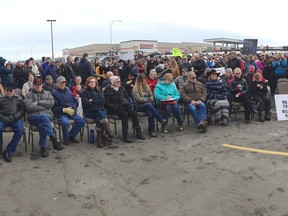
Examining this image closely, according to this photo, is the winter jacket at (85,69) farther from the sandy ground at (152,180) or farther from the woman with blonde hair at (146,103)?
the sandy ground at (152,180)

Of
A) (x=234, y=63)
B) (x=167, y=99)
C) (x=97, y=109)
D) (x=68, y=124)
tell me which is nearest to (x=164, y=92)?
(x=167, y=99)

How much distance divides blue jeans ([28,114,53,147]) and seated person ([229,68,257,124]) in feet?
16.8

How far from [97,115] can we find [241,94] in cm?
411

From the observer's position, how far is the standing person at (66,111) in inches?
287

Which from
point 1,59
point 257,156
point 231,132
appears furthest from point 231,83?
point 1,59

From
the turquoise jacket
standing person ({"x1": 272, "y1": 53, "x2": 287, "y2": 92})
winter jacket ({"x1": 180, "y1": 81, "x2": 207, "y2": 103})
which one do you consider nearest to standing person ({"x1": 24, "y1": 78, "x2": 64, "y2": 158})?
the turquoise jacket

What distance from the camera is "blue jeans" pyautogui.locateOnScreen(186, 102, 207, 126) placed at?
27.4 feet

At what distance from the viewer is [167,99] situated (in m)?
8.39

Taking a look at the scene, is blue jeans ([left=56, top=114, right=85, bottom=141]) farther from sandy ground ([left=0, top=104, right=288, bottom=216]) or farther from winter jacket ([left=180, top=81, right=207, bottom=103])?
winter jacket ([left=180, top=81, right=207, bottom=103])

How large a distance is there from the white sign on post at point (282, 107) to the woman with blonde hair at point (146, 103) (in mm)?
3274

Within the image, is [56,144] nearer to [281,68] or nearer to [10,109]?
[10,109]

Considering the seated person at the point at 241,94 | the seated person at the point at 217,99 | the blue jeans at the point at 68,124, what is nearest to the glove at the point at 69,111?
the blue jeans at the point at 68,124

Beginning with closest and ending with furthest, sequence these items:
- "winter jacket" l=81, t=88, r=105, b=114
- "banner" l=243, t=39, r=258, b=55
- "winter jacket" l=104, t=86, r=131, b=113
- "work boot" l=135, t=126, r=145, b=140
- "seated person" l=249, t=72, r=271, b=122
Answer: "winter jacket" l=81, t=88, r=105, b=114 < "work boot" l=135, t=126, r=145, b=140 < "winter jacket" l=104, t=86, r=131, b=113 < "seated person" l=249, t=72, r=271, b=122 < "banner" l=243, t=39, r=258, b=55

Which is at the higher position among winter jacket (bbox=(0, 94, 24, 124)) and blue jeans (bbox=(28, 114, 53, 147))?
winter jacket (bbox=(0, 94, 24, 124))
